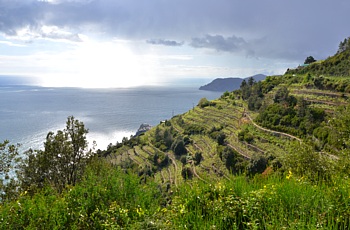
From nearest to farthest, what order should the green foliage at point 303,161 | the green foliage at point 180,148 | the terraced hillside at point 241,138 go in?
the green foliage at point 303,161
the terraced hillside at point 241,138
the green foliage at point 180,148

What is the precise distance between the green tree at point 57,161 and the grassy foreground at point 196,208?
9.34 meters

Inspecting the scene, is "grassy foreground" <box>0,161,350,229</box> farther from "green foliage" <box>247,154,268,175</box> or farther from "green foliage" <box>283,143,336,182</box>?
"green foliage" <box>247,154,268,175</box>

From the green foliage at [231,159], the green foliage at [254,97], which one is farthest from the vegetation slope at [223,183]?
the green foliage at [254,97]

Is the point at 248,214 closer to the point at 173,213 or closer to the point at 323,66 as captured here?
the point at 173,213

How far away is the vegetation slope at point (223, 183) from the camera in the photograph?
4492 mm

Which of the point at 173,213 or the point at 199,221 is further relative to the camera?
the point at 173,213

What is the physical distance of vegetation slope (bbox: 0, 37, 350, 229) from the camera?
14.7 ft

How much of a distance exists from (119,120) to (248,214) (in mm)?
122045

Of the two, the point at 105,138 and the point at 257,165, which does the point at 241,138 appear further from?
the point at 105,138

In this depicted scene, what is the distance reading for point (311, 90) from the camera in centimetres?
4122

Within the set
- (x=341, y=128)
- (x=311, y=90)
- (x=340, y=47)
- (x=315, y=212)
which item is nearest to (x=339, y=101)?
(x=311, y=90)

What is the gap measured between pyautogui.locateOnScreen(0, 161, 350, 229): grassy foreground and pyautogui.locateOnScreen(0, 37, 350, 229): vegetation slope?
0.02m

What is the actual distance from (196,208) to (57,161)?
1219cm

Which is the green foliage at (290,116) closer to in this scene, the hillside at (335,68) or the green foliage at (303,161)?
the hillside at (335,68)
